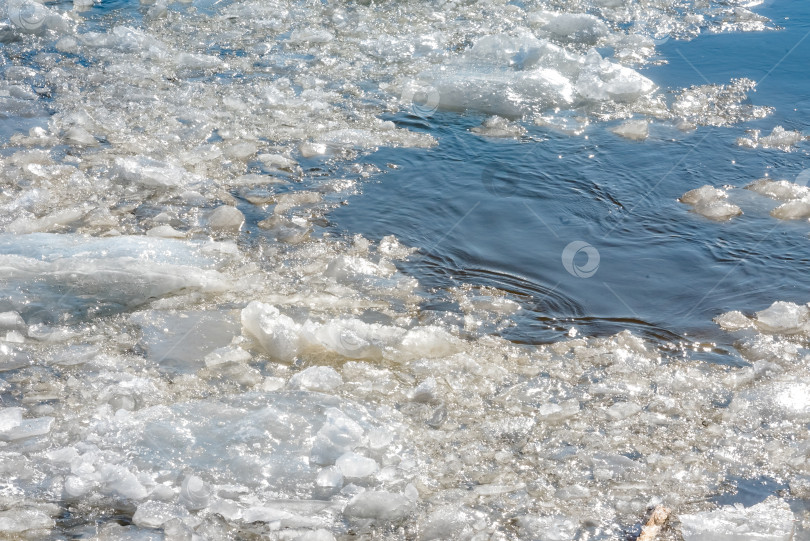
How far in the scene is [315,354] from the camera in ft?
11.0

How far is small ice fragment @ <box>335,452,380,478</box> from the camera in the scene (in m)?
2.65

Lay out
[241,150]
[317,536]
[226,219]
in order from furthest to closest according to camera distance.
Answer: [241,150]
[226,219]
[317,536]

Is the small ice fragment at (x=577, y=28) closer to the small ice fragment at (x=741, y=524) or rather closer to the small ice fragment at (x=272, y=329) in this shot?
the small ice fragment at (x=272, y=329)

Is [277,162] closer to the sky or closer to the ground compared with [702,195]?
closer to the ground

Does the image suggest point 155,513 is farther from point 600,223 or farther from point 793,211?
point 793,211

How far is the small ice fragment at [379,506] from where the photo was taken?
2506mm

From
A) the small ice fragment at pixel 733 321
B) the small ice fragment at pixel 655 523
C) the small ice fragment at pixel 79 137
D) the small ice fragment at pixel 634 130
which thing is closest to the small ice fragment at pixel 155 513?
the small ice fragment at pixel 655 523

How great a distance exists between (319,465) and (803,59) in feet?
18.8

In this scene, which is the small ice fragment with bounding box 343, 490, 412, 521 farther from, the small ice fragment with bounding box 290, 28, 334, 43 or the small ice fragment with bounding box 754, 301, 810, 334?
the small ice fragment with bounding box 290, 28, 334, 43

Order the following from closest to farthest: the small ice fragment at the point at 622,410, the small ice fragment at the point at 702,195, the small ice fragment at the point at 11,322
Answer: the small ice fragment at the point at 622,410 → the small ice fragment at the point at 11,322 → the small ice fragment at the point at 702,195

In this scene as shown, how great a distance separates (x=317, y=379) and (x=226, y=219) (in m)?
1.51

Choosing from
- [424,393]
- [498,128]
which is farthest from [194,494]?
[498,128]

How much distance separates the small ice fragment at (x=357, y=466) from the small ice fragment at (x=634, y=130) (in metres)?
3.44

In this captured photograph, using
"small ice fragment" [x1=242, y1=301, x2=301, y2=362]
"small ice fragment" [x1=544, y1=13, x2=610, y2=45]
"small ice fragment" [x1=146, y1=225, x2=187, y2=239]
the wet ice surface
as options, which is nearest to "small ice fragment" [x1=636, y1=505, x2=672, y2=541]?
the wet ice surface
